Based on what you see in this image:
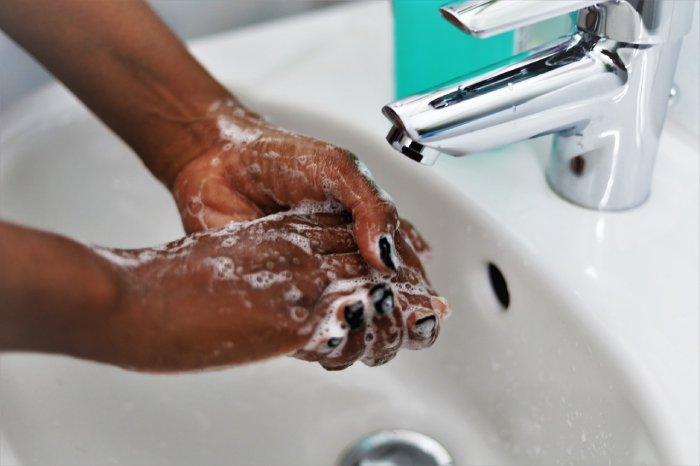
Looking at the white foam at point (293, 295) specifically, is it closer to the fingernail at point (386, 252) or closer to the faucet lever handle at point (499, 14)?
the fingernail at point (386, 252)

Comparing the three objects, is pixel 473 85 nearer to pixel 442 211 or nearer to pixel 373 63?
pixel 442 211

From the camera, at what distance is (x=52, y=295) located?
12.6 inches

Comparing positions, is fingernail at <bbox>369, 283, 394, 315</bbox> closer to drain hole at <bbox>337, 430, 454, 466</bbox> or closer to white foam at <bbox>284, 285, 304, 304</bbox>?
white foam at <bbox>284, 285, 304, 304</bbox>

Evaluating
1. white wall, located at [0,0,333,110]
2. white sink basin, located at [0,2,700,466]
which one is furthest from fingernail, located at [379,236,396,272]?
white wall, located at [0,0,333,110]

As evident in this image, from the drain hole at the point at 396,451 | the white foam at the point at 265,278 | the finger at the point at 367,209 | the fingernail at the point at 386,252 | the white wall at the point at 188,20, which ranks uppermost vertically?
the white wall at the point at 188,20

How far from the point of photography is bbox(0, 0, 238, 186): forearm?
0.53m

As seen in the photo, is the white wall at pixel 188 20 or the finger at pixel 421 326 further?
the white wall at pixel 188 20

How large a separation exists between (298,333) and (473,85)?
162 mm

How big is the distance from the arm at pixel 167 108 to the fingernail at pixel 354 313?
11 cm

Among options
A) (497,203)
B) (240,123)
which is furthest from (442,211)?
(240,123)

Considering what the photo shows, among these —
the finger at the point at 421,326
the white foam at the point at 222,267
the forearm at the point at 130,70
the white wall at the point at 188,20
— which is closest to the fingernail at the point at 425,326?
the finger at the point at 421,326

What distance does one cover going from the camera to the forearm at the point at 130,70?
0.53 meters

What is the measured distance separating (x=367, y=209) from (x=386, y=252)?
0.03 m

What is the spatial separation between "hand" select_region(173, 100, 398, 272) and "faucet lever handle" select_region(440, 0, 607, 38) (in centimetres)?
10
